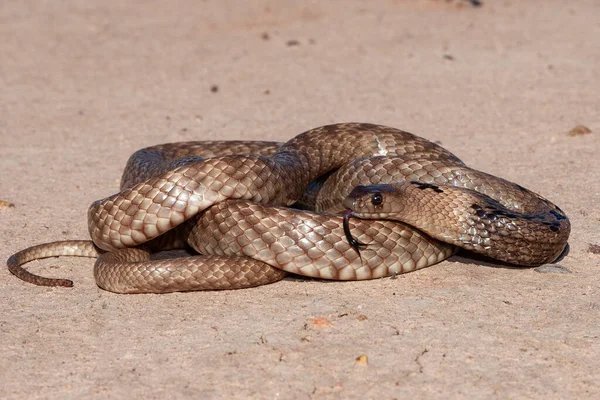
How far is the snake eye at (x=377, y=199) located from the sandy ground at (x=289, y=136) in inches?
23.2

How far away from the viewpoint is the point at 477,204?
6590 millimetres

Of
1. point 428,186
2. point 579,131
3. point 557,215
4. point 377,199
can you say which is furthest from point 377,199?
point 579,131

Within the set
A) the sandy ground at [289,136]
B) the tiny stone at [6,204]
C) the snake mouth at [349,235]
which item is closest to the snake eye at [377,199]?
the snake mouth at [349,235]

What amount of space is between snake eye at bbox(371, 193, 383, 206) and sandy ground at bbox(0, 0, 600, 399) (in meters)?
0.59

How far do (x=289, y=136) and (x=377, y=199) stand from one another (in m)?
4.34

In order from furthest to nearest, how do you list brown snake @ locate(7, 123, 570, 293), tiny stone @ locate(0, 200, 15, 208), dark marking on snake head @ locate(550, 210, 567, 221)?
tiny stone @ locate(0, 200, 15, 208) → dark marking on snake head @ locate(550, 210, 567, 221) → brown snake @ locate(7, 123, 570, 293)

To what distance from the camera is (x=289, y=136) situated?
10711 millimetres

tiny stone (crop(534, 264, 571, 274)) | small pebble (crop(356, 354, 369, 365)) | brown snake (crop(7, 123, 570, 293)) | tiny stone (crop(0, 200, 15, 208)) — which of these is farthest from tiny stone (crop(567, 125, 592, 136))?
tiny stone (crop(0, 200, 15, 208))

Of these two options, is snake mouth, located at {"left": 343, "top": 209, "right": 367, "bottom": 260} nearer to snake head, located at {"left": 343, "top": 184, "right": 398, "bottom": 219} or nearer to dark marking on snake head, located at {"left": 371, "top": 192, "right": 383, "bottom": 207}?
snake head, located at {"left": 343, "top": 184, "right": 398, "bottom": 219}

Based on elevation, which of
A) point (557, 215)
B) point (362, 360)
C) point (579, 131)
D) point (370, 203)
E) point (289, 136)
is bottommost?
point (289, 136)

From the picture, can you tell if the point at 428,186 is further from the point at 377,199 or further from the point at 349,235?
the point at 349,235

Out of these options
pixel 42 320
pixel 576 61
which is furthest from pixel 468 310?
pixel 576 61

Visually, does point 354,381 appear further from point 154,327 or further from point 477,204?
point 477,204

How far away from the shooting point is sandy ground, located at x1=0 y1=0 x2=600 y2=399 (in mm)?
5367
